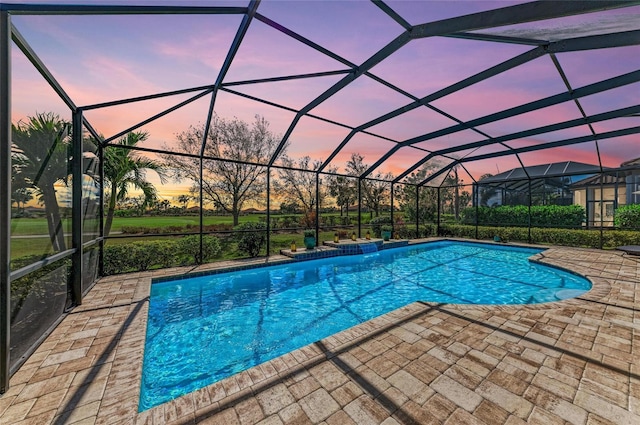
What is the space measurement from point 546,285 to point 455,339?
16.9ft

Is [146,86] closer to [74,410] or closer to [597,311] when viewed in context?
[74,410]

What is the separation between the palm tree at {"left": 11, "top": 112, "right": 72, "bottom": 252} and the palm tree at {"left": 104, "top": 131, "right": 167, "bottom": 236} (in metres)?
3.19

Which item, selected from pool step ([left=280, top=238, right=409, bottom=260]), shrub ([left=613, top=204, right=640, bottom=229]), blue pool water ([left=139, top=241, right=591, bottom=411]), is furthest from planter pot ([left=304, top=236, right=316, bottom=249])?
shrub ([left=613, top=204, right=640, bottom=229])

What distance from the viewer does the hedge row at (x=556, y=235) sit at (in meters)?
9.54

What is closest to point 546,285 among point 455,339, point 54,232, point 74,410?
point 455,339

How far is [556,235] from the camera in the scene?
1099 cm

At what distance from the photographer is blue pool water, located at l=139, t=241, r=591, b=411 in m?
3.34

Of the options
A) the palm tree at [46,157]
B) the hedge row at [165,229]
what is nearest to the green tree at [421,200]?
the hedge row at [165,229]

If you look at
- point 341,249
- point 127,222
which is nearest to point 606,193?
point 341,249

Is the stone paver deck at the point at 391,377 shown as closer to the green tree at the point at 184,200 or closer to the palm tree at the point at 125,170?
the palm tree at the point at 125,170

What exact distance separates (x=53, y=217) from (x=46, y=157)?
30.7 inches

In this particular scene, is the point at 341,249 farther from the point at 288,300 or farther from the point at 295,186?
the point at 295,186

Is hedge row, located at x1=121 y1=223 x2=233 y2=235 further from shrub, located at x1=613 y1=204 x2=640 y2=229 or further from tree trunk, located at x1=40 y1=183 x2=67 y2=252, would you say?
shrub, located at x1=613 y1=204 x2=640 y2=229

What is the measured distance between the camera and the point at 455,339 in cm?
297
